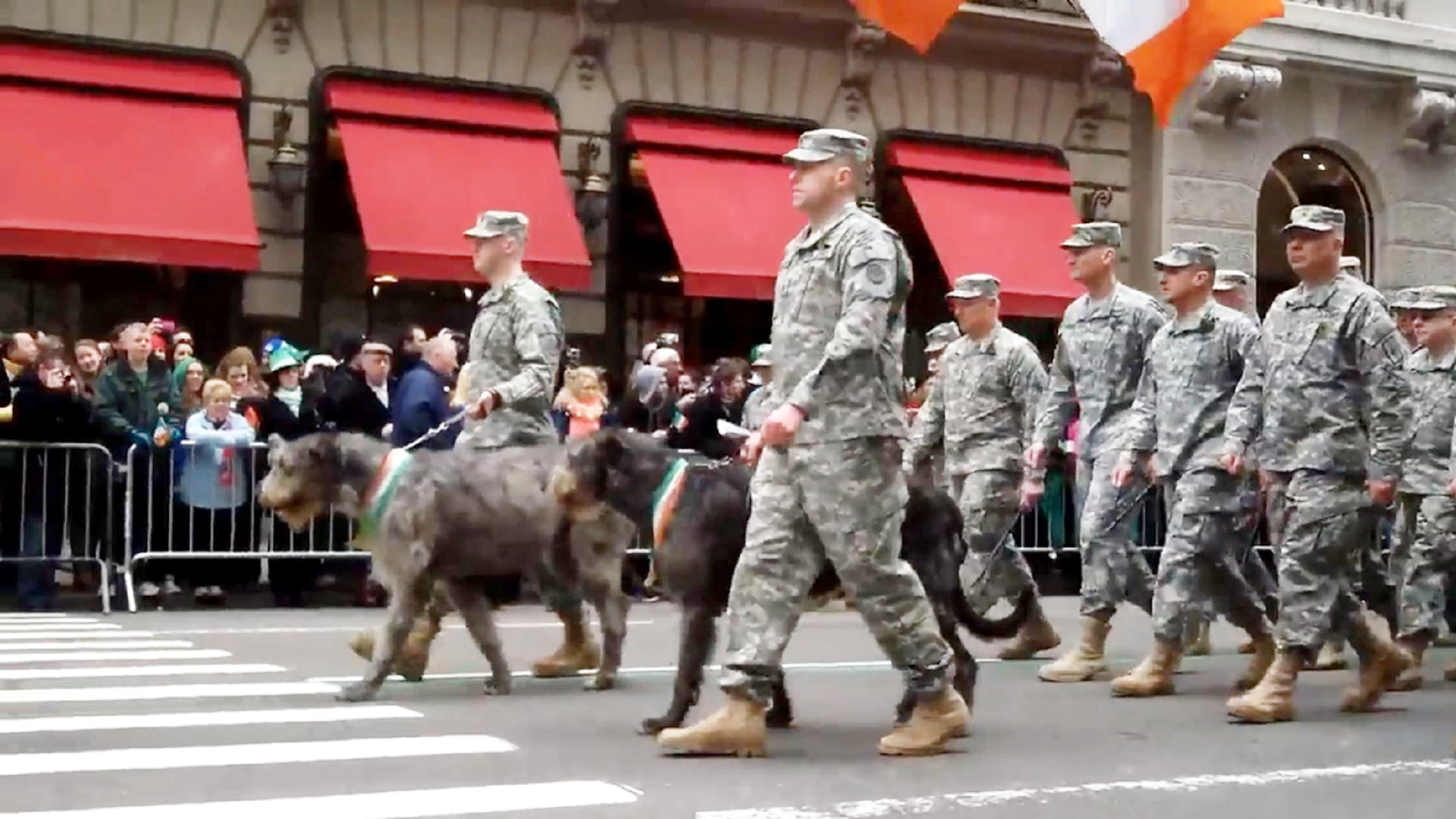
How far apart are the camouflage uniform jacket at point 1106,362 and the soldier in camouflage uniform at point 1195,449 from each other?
0.34 m

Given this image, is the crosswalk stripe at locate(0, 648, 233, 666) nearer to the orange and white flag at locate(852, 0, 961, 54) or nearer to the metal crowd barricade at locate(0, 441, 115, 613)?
the metal crowd barricade at locate(0, 441, 115, 613)

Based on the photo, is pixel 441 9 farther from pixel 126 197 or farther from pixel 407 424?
pixel 407 424

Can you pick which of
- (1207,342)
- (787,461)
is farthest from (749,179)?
(787,461)

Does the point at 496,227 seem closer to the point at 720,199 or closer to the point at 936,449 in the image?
the point at 936,449

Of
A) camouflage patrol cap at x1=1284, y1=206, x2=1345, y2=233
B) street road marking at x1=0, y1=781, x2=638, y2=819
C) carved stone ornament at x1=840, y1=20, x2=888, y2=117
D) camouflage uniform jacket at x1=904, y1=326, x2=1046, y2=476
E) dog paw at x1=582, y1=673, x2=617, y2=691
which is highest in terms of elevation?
carved stone ornament at x1=840, y1=20, x2=888, y2=117

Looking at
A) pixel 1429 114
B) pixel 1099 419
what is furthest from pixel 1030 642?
pixel 1429 114

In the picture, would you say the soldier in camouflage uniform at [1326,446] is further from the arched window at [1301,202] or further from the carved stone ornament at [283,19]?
the arched window at [1301,202]

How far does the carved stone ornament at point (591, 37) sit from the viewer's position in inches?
730

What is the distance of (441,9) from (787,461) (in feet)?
40.0

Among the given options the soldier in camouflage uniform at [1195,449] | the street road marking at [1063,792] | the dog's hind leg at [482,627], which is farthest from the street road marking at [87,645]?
the street road marking at [1063,792]

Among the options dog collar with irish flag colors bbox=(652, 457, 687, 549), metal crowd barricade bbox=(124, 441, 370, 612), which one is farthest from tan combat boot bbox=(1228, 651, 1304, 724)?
metal crowd barricade bbox=(124, 441, 370, 612)

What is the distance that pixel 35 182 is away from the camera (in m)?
15.4

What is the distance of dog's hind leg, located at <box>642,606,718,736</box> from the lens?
7188 mm

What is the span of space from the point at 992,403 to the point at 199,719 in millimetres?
4783
